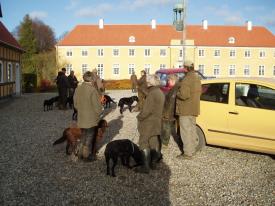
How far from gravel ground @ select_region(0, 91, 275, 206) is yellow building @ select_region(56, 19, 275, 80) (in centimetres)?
5879

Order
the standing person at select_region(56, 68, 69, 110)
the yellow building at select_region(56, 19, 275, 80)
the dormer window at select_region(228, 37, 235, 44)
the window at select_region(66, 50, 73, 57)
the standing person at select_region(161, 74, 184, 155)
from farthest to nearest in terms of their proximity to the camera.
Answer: the dormer window at select_region(228, 37, 235, 44), the yellow building at select_region(56, 19, 275, 80), the window at select_region(66, 50, 73, 57), the standing person at select_region(56, 68, 69, 110), the standing person at select_region(161, 74, 184, 155)

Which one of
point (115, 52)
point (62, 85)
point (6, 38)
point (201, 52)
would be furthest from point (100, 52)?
point (62, 85)

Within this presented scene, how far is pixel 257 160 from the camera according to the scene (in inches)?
350

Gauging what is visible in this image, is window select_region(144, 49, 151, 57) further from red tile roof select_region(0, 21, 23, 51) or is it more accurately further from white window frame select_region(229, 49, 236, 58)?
red tile roof select_region(0, 21, 23, 51)

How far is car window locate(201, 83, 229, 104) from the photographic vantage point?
364 inches

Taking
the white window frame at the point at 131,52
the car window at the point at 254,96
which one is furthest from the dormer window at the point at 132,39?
the car window at the point at 254,96

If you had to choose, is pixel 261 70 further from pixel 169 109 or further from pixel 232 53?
pixel 169 109

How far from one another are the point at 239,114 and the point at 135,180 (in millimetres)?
2987

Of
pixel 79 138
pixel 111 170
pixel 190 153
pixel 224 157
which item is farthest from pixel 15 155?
pixel 224 157

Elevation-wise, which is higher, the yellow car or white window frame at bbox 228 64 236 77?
white window frame at bbox 228 64 236 77

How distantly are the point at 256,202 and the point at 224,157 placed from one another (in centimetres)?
298

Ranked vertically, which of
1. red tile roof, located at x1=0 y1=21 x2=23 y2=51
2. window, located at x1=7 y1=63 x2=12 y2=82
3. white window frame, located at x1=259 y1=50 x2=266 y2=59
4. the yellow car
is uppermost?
white window frame, located at x1=259 y1=50 x2=266 y2=59

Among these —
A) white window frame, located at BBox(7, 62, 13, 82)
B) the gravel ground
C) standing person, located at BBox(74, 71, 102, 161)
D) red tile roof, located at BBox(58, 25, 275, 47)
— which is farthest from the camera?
red tile roof, located at BBox(58, 25, 275, 47)

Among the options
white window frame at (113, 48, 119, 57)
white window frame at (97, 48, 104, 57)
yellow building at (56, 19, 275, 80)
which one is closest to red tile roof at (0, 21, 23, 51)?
yellow building at (56, 19, 275, 80)
